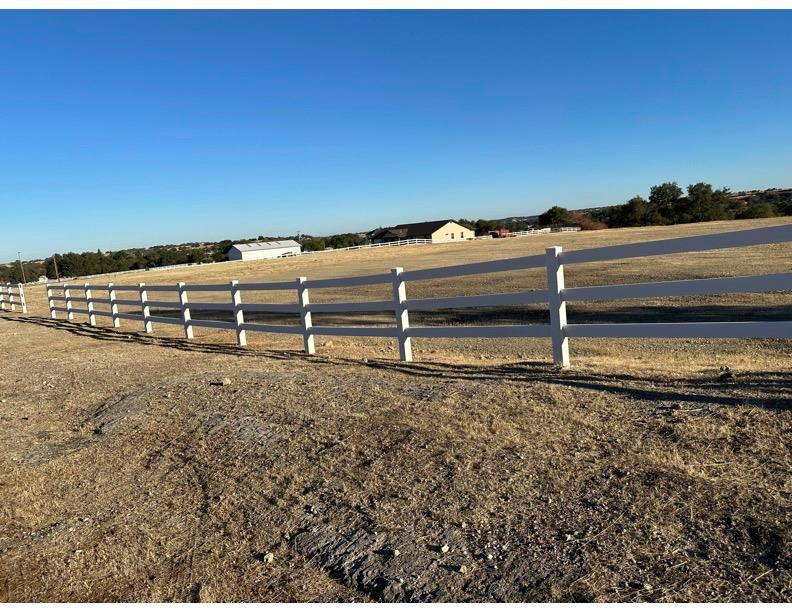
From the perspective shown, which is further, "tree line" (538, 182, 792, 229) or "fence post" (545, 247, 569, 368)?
"tree line" (538, 182, 792, 229)

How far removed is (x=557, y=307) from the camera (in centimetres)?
740

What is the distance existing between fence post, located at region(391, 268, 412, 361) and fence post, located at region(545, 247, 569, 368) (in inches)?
95.6

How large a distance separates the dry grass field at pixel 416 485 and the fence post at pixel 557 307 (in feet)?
0.91

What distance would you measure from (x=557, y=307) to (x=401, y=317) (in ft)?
8.67

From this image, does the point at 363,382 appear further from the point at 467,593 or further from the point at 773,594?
the point at 773,594

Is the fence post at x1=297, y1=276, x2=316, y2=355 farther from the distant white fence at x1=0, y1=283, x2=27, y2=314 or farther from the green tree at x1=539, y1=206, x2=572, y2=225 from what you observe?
the green tree at x1=539, y1=206, x2=572, y2=225

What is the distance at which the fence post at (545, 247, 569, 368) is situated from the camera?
24.0 ft

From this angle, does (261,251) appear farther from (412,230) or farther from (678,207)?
(678,207)

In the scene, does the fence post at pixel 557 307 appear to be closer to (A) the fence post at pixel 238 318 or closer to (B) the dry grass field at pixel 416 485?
(B) the dry grass field at pixel 416 485

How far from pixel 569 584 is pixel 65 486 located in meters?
4.56

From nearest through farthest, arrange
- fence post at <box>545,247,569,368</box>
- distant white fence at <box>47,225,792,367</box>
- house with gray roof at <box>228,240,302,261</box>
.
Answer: distant white fence at <box>47,225,792,367</box>
fence post at <box>545,247,569,368</box>
house with gray roof at <box>228,240,302,261</box>

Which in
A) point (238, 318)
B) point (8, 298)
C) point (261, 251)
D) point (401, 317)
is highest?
point (401, 317)

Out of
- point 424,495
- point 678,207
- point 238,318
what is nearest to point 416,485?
point 424,495

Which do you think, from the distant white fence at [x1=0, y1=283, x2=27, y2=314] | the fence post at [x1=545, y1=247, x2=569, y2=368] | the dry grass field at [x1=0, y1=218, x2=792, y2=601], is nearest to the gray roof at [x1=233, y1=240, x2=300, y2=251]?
the distant white fence at [x1=0, y1=283, x2=27, y2=314]
